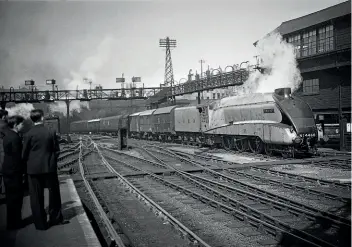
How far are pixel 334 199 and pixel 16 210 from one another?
7.02 metres

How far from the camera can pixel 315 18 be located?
23766 mm

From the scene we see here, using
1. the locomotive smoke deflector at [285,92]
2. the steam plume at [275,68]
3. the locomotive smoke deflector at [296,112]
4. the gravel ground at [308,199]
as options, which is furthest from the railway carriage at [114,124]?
the gravel ground at [308,199]

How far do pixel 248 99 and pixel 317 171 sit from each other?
6044 millimetres

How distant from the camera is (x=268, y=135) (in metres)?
15.6

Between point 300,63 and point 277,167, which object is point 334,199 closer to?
point 277,167

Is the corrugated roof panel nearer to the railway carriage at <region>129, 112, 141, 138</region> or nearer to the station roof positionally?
the station roof

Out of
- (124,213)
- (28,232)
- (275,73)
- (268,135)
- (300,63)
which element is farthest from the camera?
(300,63)

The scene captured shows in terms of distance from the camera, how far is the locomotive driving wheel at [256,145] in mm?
17016

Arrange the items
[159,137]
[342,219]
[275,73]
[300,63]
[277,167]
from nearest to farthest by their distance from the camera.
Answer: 1. [342,219]
2. [277,167]
3. [275,73]
4. [300,63]
5. [159,137]

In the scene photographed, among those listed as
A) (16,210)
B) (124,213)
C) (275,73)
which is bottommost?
(124,213)

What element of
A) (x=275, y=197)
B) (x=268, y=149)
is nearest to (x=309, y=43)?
(x=268, y=149)

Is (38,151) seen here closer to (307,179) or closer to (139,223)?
(139,223)

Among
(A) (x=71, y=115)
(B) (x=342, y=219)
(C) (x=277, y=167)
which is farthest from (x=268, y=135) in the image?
(A) (x=71, y=115)

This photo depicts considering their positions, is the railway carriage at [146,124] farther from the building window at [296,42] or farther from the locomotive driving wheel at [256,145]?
the locomotive driving wheel at [256,145]
